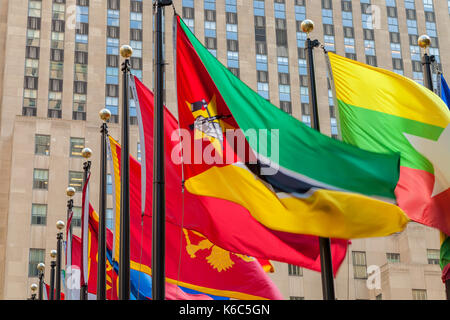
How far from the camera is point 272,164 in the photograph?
1369 centimetres

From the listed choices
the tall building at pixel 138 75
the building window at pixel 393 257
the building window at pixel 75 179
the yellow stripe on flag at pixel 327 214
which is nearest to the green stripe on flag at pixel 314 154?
the yellow stripe on flag at pixel 327 214

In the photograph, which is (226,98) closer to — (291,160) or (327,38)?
(291,160)

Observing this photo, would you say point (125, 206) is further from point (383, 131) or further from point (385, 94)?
point (385, 94)

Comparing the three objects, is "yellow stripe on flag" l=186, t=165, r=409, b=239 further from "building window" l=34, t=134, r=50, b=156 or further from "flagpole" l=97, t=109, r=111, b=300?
"building window" l=34, t=134, r=50, b=156

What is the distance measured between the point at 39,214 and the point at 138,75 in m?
19.2

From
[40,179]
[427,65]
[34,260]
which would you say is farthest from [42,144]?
[427,65]

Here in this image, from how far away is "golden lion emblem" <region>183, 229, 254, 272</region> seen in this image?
Answer: 19266 mm

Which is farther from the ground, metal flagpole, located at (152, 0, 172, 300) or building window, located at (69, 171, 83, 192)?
building window, located at (69, 171, 83, 192)

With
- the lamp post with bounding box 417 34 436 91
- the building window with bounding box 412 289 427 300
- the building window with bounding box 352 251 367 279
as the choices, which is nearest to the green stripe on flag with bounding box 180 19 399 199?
the lamp post with bounding box 417 34 436 91

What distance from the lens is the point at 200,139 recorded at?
47.7ft

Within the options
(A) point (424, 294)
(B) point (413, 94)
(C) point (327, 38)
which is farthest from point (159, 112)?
(C) point (327, 38)

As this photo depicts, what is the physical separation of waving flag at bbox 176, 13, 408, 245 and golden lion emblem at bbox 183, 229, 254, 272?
5192mm

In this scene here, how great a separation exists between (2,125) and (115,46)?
15.0m

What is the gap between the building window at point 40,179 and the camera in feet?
230
